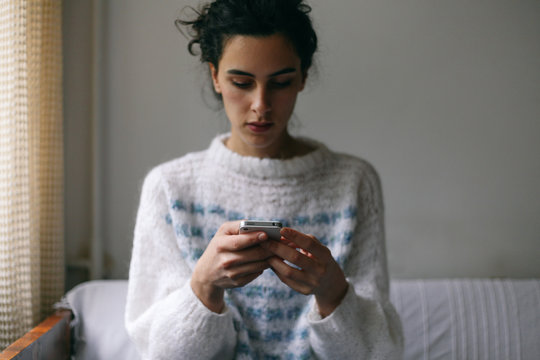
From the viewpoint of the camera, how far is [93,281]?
4.62 feet

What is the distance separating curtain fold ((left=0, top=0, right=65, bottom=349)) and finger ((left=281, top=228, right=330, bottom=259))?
0.72 m

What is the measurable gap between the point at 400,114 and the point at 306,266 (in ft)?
2.84

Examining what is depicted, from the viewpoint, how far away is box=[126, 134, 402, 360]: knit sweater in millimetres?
902

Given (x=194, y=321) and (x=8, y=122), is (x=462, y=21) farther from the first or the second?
(x=8, y=122)

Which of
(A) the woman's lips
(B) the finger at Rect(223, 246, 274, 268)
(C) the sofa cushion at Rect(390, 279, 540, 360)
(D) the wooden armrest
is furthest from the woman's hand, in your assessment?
(C) the sofa cushion at Rect(390, 279, 540, 360)

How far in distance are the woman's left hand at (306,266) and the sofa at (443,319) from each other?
0.59 meters

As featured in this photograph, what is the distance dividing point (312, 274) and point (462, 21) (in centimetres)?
106

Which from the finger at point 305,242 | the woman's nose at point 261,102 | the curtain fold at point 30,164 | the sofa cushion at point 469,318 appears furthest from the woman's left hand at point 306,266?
the curtain fold at point 30,164

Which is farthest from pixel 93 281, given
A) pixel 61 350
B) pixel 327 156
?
pixel 327 156

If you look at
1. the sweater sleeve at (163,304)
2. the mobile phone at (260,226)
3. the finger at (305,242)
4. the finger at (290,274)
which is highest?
the mobile phone at (260,226)

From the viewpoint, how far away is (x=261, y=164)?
1012 millimetres

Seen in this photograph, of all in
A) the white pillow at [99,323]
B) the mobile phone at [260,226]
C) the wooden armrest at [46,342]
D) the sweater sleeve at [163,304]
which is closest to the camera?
the mobile phone at [260,226]

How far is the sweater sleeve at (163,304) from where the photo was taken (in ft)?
2.77

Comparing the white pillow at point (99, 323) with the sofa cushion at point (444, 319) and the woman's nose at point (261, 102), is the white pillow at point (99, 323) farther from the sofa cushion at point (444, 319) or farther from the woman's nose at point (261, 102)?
the woman's nose at point (261, 102)
